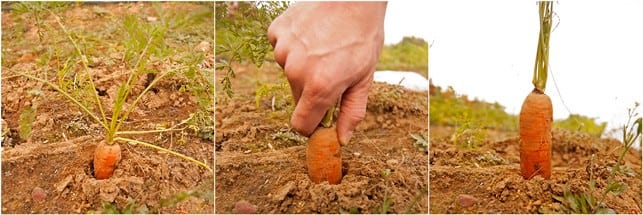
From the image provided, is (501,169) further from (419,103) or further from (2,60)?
(2,60)

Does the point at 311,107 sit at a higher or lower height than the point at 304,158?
higher

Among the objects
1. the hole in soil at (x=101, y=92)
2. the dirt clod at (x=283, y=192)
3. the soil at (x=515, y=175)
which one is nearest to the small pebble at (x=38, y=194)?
the hole in soil at (x=101, y=92)

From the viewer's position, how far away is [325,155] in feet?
5.06

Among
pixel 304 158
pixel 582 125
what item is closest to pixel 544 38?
pixel 582 125

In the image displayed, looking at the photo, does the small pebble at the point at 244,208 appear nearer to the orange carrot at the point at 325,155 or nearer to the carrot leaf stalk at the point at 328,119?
the orange carrot at the point at 325,155

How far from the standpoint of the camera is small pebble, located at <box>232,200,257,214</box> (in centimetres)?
154

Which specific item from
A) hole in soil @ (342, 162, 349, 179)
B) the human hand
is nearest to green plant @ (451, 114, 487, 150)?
hole in soil @ (342, 162, 349, 179)

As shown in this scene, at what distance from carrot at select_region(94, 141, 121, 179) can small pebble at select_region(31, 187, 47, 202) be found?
13 cm

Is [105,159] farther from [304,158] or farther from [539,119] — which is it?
[539,119]

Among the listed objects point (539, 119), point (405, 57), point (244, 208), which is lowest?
point (244, 208)

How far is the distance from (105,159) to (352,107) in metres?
0.65

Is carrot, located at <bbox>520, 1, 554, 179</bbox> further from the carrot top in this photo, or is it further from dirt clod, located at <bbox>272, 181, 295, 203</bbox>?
dirt clod, located at <bbox>272, 181, 295, 203</bbox>

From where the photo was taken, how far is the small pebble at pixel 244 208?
5.07 ft

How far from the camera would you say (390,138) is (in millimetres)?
1892
